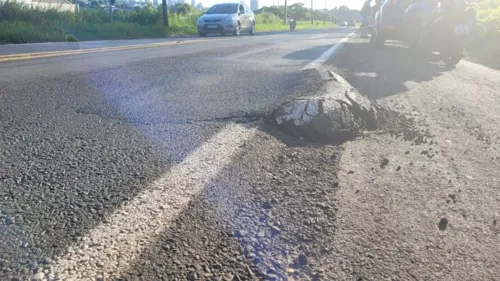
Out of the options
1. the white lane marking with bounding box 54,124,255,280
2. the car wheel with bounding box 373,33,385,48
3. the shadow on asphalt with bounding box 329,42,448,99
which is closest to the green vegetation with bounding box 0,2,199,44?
the car wheel with bounding box 373,33,385,48

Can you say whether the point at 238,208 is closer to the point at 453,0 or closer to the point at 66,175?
the point at 66,175

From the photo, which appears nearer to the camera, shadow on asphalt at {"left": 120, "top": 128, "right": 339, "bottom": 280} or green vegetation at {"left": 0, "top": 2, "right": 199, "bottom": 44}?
shadow on asphalt at {"left": 120, "top": 128, "right": 339, "bottom": 280}

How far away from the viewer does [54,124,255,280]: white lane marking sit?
1.26 m

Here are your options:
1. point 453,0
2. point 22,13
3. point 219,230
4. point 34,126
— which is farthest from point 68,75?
point 22,13

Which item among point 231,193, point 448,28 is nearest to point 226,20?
point 448,28

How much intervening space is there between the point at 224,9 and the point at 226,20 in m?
1.83

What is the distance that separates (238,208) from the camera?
1.70 m

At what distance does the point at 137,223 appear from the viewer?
151cm

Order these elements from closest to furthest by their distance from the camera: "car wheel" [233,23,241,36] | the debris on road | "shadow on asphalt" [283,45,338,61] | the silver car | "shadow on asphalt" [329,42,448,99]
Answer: the debris on road → "shadow on asphalt" [329,42,448,99] → "shadow on asphalt" [283,45,338,61] → the silver car → "car wheel" [233,23,241,36]

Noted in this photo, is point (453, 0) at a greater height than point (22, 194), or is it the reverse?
point (453, 0)

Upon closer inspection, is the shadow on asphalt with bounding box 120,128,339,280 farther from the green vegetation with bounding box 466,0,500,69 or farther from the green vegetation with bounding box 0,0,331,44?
the green vegetation with bounding box 0,0,331,44

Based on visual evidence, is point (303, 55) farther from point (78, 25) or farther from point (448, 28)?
point (78, 25)

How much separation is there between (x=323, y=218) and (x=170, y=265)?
64cm

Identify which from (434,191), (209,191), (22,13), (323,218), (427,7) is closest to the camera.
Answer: (323,218)
